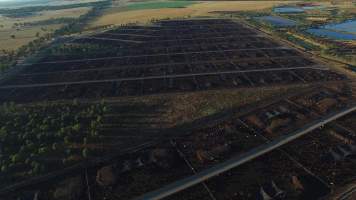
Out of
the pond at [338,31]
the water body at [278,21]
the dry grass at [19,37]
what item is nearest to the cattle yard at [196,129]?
the pond at [338,31]

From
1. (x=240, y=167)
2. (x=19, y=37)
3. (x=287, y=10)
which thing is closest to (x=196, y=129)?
(x=240, y=167)

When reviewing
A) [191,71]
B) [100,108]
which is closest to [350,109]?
[191,71]

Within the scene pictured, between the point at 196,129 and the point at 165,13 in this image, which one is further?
the point at 165,13

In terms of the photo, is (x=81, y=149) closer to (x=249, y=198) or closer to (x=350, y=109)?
(x=249, y=198)

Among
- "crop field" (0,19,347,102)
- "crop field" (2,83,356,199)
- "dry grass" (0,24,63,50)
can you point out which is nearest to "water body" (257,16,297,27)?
"crop field" (0,19,347,102)

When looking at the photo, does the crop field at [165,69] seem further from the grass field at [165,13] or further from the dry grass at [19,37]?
the grass field at [165,13]

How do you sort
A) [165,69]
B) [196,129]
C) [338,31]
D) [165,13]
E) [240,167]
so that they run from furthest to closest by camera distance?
1. [165,13]
2. [338,31]
3. [165,69]
4. [196,129]
5. [240,167]

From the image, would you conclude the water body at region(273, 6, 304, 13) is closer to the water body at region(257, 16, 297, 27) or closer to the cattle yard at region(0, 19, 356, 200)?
the water body at region(257, 16, 297, 27)

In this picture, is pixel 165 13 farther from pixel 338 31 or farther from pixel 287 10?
pixel 338 31
